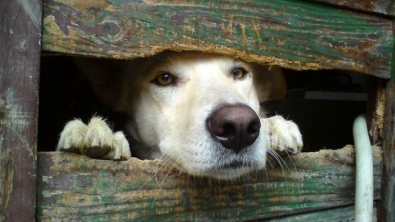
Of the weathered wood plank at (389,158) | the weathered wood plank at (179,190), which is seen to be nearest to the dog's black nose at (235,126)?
the weathered wood plank at (179,190)

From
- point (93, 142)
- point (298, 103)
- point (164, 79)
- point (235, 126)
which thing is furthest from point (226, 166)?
point (298, 103)

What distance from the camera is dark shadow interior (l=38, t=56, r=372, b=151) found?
245 centimetres

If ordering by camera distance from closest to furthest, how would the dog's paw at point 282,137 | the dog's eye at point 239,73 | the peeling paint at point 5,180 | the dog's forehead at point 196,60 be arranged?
the peeling paint at point 5,180 → the dog's paw at point 282,137 → the dog's forehead at point 196,60 → the dog's eye at point 239,73

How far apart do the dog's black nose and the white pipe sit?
2.06 feet

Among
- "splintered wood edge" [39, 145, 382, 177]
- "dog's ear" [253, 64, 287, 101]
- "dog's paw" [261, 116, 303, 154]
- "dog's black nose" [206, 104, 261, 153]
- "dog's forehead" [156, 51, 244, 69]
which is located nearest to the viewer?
"splintered wood edge" [39, 145, 382, 177]

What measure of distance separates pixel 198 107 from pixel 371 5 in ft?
2.92

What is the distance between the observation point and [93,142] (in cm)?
143

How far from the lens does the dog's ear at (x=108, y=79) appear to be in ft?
7.31

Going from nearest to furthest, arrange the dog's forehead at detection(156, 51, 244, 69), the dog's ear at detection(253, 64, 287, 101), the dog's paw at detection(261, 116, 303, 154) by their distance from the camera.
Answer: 1. the dog's paw at detection(261, 116, 303, 154)
2. the dog's forehead at detection(156, 51, 244, 69)
3. the dog's ear at detection(253, 64, 287, 101)

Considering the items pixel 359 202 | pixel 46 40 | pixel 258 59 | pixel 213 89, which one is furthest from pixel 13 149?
pixel 359 202

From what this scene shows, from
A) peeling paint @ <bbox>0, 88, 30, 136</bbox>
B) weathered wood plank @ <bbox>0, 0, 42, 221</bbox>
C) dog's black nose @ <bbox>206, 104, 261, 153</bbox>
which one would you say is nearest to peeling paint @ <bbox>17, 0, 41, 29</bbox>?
weathered wood plank @ <bbox>0, 0, 42, 221</bbox>

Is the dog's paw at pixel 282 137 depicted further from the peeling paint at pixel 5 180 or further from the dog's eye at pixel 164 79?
the peeling paint at pixel 5 180

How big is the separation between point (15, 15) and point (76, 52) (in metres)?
0.19

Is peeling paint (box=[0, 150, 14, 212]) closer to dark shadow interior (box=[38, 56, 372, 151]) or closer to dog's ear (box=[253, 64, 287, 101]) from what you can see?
dark shadow interior (box=[38, 56, 372, 151])
